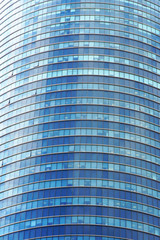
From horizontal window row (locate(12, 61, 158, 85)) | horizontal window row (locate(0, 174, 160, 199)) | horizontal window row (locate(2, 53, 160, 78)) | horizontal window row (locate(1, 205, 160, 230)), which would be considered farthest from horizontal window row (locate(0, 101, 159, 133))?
horizontal window row (locate(1, 205, 160, 230))

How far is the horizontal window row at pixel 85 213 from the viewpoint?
116188mm

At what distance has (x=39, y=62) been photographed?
139875 mm

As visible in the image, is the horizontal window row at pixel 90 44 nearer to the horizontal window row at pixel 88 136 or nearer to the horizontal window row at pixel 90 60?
the horizontal window row at pixel 90 60

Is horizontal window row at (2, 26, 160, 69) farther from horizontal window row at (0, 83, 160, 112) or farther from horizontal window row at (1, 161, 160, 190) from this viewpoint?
horizontal window row at (1, 161, 160, 190)

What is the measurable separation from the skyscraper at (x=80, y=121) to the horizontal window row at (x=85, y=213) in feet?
0.76

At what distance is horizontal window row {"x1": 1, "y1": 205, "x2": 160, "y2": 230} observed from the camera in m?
116

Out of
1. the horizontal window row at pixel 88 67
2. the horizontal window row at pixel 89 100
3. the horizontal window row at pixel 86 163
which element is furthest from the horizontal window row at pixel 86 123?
the horizontal window row at pixel 88 67

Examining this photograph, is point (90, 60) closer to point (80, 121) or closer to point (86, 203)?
point (80, 121)

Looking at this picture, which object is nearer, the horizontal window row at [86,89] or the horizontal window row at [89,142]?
the horizontal window row at [89,142]

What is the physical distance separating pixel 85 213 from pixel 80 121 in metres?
23.9

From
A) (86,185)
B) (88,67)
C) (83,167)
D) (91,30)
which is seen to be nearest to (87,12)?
(91,30)

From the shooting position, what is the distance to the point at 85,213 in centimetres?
11594

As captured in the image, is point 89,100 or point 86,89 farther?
point 86,89

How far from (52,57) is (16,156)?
29.0 m
